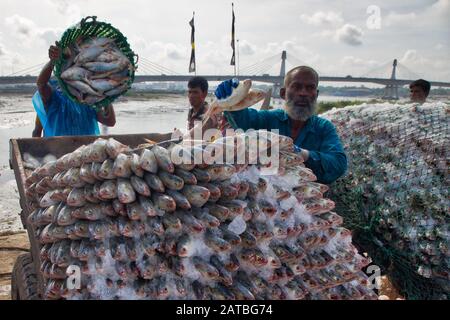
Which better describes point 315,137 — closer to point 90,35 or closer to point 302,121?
point 302,121

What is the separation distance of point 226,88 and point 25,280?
167 centimetres

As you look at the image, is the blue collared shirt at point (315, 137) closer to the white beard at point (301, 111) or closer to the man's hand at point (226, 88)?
the white beard at point (301, 111)

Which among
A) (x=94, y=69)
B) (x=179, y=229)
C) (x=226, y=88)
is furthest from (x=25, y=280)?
(x=94, y=69)

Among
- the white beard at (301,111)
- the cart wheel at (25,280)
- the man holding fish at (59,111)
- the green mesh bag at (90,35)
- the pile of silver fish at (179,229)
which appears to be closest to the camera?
the pile of silver fish at (179,229)

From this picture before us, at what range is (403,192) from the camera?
11.2 feet

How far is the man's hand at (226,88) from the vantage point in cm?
259

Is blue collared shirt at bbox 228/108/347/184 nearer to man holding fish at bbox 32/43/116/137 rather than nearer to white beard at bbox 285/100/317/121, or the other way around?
white beard at bbox 285/100/317/121

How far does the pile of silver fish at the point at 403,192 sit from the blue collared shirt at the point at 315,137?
0.86 meters

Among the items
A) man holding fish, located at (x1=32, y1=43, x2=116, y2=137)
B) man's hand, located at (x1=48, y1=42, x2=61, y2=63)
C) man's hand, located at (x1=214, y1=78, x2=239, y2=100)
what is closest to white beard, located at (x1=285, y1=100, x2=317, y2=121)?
man's hand, located at (x1=214, y1=78, x2=239, y2=100)

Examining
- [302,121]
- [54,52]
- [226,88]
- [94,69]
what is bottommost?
[302,121]

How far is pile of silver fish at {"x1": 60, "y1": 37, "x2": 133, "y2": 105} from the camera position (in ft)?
11.5

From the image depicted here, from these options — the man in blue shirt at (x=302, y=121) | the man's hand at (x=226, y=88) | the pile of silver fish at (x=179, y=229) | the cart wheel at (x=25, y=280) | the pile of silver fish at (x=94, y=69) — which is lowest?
the cart wheel at (x=25, y=280)

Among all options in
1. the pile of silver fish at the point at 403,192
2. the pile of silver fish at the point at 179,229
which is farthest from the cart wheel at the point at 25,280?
the pile of silver fish at the point at 403,192
